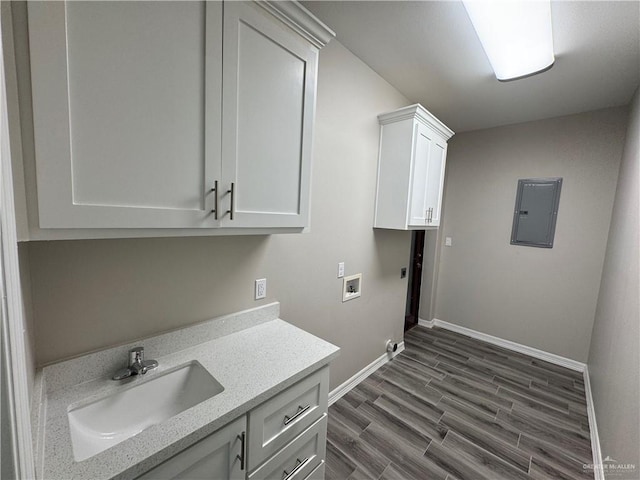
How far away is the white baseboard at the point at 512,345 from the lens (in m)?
2.85

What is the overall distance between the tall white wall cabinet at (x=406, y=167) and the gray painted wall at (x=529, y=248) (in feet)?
4.47

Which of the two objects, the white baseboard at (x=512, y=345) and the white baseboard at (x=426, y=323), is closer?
the white baseboard at (x=512, y=345)

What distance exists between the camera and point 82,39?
2.19ft

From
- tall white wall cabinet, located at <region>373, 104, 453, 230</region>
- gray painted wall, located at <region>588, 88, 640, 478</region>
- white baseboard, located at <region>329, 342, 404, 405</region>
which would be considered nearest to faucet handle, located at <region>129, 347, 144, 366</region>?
white baseboard, located at <region>329, 342, 404, 405</region>

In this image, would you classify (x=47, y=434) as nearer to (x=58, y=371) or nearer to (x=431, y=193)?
(x=58, y=371)

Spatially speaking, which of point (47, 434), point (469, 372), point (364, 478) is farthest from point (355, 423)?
point (47, 434)

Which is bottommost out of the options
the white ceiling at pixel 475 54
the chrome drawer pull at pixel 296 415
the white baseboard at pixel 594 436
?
the white baseboard at pixel 594 436

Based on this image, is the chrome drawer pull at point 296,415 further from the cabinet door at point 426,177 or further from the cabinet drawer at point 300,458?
the cabinet door at point 426,177

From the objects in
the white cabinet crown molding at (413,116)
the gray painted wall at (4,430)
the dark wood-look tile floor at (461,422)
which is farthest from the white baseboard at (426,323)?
the gray painted wall at (4,430)

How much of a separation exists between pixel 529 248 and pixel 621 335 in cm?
164

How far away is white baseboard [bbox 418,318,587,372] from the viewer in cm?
285

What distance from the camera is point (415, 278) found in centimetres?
383

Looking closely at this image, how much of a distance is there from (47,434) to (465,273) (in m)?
3.86

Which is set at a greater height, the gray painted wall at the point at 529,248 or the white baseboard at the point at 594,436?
the gray painted wall at the point at 529,248
